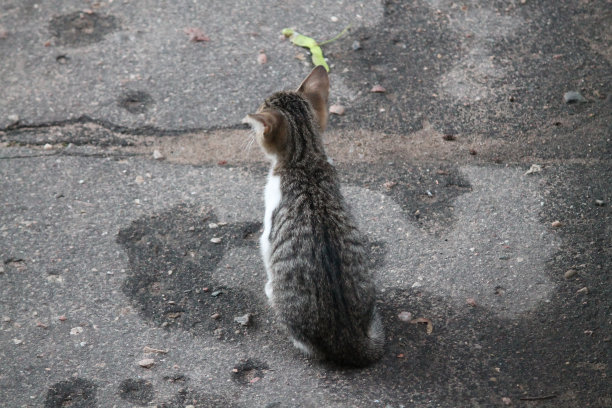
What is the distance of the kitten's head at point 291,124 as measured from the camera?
363cm

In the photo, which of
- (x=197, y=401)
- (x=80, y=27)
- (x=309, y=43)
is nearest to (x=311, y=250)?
(x=197, y=401)

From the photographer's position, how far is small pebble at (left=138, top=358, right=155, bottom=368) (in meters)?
3.62

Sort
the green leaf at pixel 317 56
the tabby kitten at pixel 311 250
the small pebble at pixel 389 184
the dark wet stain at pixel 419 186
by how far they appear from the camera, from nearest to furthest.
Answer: the tabby kitten at pixel 311 250, the dark wet stain at pixel 419 186, the small pebble at pixel 389 184, the green leaf at pixel 317 56

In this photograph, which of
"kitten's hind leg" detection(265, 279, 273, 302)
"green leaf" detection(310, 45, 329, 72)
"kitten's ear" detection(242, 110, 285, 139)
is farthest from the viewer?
"green leaf" detection(310, 45, 329, 72)

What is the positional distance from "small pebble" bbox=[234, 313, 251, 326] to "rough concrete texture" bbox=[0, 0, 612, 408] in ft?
0.10

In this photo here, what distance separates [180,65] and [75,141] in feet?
3.48

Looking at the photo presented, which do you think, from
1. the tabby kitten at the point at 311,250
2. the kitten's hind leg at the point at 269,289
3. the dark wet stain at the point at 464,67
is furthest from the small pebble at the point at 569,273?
the kitten's hind leg at the point at 269,289

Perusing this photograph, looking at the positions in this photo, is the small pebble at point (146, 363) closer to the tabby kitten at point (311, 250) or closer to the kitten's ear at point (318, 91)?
the tabby kitten at point (311, 250)

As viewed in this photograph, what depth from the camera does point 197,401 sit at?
135 inches

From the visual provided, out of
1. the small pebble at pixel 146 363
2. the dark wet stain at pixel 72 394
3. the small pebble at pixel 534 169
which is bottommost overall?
the dark wet stain at pixel 72 394

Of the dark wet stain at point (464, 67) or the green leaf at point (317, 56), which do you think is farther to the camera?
the green leaf at point (317, 56)

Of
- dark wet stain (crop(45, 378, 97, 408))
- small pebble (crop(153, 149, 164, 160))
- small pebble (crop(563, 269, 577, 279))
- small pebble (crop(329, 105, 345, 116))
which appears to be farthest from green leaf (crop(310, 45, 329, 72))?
dark wet stain (crop(45, 378, 97, 408))

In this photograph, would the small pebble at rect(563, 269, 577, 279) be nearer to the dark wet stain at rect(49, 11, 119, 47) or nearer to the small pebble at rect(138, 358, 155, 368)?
the small pebble at rect(138, 358, 155, 368)

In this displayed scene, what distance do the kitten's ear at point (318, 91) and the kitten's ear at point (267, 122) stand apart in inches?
14.7
